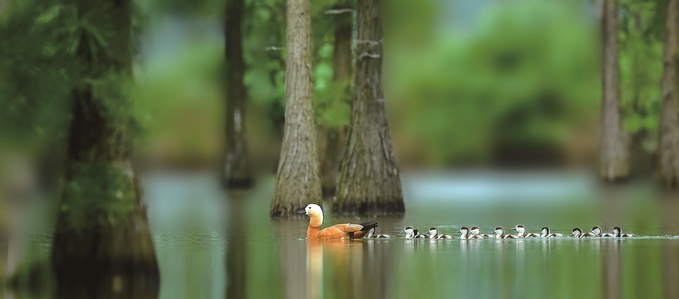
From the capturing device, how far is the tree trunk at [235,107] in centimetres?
4609

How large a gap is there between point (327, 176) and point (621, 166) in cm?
1429

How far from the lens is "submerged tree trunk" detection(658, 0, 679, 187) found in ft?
146

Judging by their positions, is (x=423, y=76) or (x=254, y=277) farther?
(x=423, y=76)

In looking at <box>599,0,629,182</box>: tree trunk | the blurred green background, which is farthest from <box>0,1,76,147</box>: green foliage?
<box>599,0,629,182</box>: tree trunk

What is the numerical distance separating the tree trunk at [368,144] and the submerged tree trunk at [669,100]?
58.9 feet

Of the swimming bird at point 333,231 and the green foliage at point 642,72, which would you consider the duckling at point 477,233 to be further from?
the green foliage at point 642,72

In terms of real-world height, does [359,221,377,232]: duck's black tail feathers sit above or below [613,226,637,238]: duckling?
above

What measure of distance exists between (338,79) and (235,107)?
28.2 feet

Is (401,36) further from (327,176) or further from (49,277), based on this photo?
(49,277)

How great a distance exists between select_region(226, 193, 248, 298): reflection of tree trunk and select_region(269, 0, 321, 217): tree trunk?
1.21 metres

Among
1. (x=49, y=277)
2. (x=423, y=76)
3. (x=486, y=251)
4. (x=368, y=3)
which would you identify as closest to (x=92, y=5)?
(x=49, y=277)

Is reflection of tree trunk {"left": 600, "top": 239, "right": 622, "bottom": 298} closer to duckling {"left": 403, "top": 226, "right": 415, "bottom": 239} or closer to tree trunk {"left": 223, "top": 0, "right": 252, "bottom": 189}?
duckling {"left": 403, "top": 226, "right": 415, "bottom": 239}

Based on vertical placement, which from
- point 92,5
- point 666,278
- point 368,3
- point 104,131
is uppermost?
point 368,3

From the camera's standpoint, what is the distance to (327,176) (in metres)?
39.4
